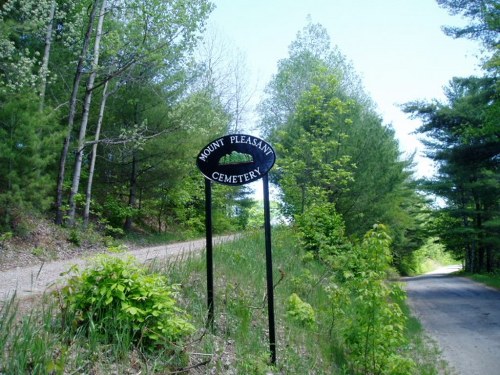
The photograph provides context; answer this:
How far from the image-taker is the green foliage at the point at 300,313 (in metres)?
6.58

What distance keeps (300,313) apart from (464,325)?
257 inches

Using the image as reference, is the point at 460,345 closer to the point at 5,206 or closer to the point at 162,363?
the point at 162,363

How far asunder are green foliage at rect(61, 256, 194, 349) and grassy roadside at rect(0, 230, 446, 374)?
114mm

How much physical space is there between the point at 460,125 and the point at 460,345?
12.5 metres

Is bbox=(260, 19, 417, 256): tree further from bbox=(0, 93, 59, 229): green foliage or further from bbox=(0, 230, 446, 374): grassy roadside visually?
bbox=(0, 93, 59, 229): green foliage

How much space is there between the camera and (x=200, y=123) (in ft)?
58.4

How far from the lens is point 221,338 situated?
512 cm

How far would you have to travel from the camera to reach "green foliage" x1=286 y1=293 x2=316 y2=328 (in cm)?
658

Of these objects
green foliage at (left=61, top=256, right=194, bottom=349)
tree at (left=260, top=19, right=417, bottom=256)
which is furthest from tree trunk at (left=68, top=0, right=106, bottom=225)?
green foliage at (left=61, top=256, right=194, bottom=349)

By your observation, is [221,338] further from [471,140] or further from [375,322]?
[471,140]

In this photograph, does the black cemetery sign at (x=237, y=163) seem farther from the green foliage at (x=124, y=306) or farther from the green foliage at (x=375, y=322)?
the green foliage at (x=375, y=322)

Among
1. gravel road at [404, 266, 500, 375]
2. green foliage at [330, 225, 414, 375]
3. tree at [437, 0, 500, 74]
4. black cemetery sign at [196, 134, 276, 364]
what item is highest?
tree at [437, 0, 500, 74]

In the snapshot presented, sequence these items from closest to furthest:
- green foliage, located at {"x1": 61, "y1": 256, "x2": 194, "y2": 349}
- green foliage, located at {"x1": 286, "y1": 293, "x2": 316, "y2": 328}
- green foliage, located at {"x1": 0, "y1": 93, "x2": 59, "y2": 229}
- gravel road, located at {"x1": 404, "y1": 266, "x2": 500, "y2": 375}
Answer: green foliage, located at {"x1": 61, "y1": 256, "x2": 194, "y2": 349}
green foliage, located at {"x1": 286, "y1": 293, "x2": 316, "y2": 328}
gravel road, located at {"x1": 404, "y1": 266, "x2": 500, "y2": 375}
green foliage, located at {"x1": 0, "y1": 93, "x2": 59, "y2": 229}

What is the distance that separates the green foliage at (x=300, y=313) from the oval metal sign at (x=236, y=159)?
2360mm
